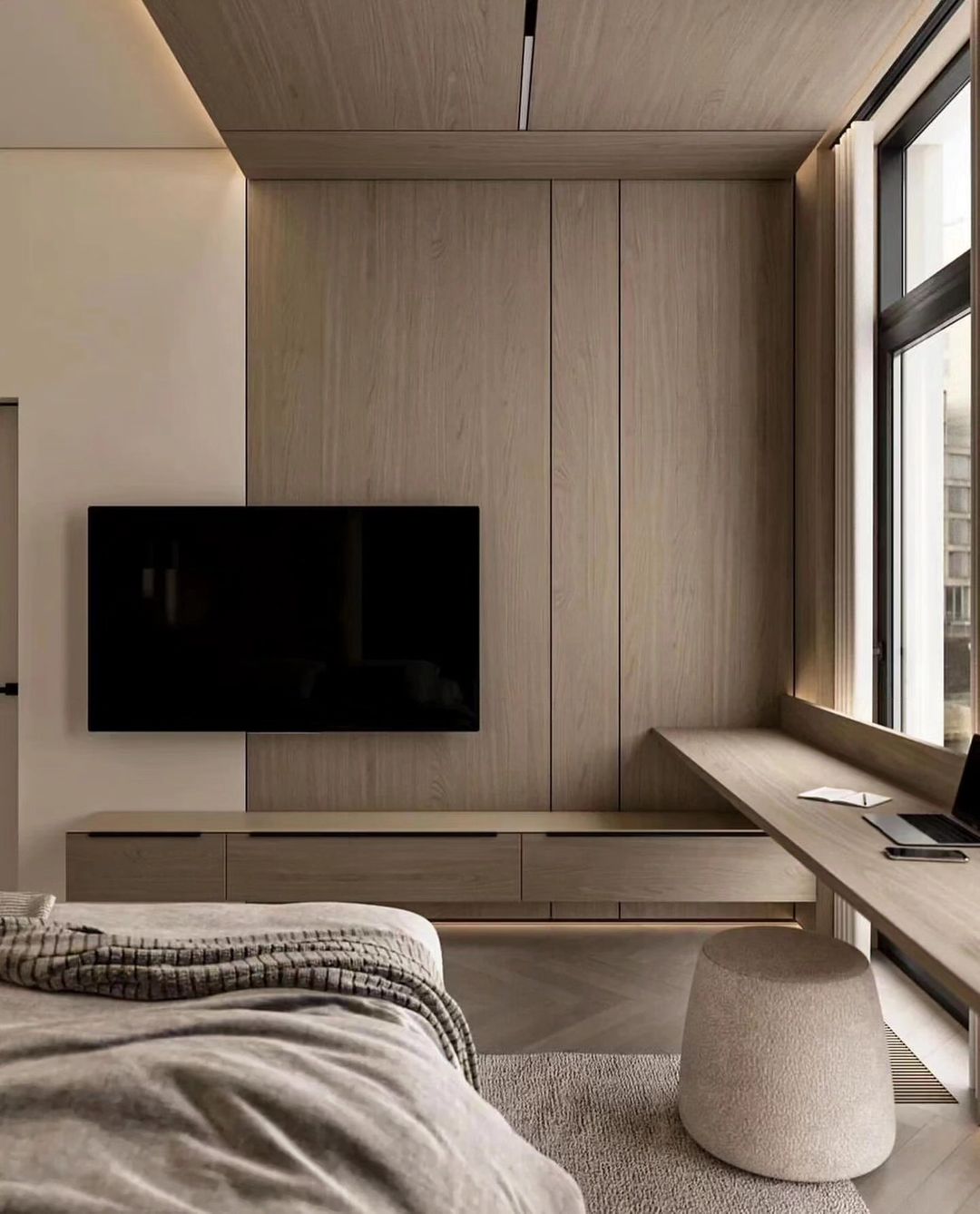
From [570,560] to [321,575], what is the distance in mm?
922

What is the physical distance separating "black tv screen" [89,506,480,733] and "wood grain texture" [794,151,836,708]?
47.2 inches

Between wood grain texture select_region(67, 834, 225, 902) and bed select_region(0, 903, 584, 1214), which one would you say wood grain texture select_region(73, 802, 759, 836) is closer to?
wood grain texture select_region(67, 834, 225, 902)

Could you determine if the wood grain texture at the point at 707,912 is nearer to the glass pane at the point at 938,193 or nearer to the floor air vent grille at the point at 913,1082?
the floor air vent grille at the point at 913,1082

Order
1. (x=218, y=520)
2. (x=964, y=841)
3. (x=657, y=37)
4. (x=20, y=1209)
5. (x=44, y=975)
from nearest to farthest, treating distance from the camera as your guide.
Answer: (x=20, y=1209)
(x=44, y=975)
(x=964, y=841)
(x=657, y=37)
(x=218, y=520)

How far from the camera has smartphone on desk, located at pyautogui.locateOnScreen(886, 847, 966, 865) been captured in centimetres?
190

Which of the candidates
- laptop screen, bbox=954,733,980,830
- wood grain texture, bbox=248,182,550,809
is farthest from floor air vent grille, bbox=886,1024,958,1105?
wood grain texture, bbox=248,182,550,809

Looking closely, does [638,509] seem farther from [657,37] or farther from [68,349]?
[68,349]

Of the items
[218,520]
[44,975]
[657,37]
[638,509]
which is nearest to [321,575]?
[218,520]

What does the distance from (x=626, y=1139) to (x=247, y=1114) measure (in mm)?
1357

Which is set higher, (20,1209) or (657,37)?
(657,37)

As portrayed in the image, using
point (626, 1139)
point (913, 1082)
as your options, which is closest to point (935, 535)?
point (913, 1082)

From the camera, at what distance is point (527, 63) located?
2895 mm

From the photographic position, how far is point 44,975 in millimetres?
1477

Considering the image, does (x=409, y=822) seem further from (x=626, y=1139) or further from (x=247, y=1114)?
(x=247, y=1114)
